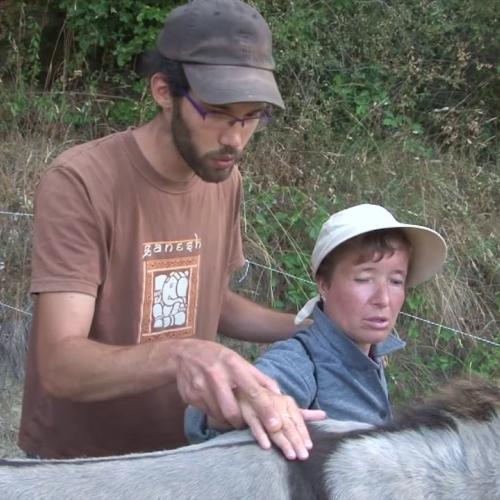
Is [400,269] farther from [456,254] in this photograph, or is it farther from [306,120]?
[306,120]

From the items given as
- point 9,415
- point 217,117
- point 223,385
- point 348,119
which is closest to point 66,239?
point 217,117

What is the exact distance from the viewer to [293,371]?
2.52 meters

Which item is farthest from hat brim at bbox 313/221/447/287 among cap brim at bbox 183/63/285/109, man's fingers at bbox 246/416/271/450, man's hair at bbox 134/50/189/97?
man's fingers at bbox 246/416/271/450

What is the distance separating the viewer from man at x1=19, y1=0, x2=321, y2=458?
8.38ft

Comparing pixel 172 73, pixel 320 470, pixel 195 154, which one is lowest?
pixel 320 470

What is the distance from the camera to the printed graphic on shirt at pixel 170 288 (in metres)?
2.83

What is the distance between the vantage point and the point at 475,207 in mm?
7156

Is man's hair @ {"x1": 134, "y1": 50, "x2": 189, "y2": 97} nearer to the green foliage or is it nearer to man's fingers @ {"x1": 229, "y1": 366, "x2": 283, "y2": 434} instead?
man's fingers @ {"x1": 229, "y1": 366, "x2": 283, "y2": 434}

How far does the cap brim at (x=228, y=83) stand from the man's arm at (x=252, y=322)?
0.80 meters

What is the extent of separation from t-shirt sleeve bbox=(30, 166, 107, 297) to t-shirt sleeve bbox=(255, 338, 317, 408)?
0.50 m

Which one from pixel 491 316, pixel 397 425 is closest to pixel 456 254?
pixel 491 316

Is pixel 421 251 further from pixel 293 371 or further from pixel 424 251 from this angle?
pixel 293 371

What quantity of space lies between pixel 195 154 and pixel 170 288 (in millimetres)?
403

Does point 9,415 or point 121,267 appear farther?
point 9,415
